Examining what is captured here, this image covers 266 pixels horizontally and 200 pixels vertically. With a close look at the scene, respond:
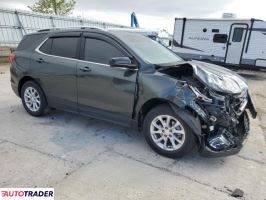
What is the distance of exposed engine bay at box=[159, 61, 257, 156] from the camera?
134 inches

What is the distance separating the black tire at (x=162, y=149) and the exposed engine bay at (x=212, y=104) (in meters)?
0.19

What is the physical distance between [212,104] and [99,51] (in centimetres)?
205

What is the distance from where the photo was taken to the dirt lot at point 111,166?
3.04 m

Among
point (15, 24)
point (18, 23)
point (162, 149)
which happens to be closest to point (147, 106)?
point (162, 149)

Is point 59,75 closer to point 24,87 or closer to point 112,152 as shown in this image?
point 24,87

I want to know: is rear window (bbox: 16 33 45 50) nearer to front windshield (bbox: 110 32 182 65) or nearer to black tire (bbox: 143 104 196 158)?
front windshield (bbox: 110 32 182 65)

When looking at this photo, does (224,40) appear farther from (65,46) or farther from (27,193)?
(27,193)

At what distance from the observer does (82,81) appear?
4.46 m

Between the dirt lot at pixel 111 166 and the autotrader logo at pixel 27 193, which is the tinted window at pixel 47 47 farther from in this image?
the autotrader logo at pixel 27 193

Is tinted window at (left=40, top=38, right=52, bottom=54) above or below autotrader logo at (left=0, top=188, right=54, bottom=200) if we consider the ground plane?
above

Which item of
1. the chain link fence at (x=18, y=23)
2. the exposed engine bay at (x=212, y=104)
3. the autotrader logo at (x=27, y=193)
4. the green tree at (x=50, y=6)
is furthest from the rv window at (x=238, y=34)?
the green tree at (x=50, y=6)

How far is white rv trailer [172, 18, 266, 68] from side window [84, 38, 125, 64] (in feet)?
34.9

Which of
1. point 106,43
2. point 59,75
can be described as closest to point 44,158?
point 59,75

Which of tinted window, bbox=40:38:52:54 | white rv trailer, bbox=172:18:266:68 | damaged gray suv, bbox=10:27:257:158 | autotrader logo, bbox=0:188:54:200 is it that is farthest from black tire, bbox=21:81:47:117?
white rv trailer, bbox=172:18:266:68
